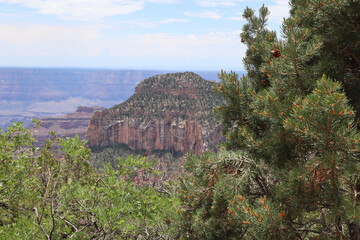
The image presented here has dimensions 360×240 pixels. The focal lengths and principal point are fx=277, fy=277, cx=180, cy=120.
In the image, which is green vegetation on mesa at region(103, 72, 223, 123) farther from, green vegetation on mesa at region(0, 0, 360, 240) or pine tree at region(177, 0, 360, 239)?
pine tree at region(177, 0, 360, 239)

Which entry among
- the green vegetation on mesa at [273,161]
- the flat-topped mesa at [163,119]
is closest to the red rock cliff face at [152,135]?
the flat-topped mesa at [163,119]

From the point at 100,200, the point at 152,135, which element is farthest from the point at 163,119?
the point at 100,200

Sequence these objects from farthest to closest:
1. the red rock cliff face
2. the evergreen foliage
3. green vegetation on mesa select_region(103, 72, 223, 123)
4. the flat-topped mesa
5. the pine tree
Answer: the red rock cliff face
green vegetation on mesa select_region(103, 72, 223, 123)
the flat-topped mesa
the evergreen foliage
the pine tree

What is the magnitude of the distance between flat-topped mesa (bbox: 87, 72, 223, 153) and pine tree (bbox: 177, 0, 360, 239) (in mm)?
69224

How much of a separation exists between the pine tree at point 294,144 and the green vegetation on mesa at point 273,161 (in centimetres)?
1

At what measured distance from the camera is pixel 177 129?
277ft

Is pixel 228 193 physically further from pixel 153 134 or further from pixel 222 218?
pixel 153 134

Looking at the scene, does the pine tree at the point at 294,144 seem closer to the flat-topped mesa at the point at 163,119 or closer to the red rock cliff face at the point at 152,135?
the flat-topped mesa at the point at 163,119

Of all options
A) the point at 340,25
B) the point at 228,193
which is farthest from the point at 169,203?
the point at 340,25

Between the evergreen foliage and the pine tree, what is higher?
the pine tree

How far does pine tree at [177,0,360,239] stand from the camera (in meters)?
2.85

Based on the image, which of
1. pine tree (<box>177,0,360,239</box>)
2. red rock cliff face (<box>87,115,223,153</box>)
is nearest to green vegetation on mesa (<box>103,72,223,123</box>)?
red rock cliff face (<box>87,115,223,153</box>)

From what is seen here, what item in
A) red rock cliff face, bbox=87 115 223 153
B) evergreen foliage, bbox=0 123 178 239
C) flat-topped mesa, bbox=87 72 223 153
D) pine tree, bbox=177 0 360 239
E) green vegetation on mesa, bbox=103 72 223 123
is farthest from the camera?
red rock cliff face, bbox=87 115 223 153

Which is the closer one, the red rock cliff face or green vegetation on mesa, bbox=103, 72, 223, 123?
green vegetation on mesa, bbox=103, 72, 223, 123
